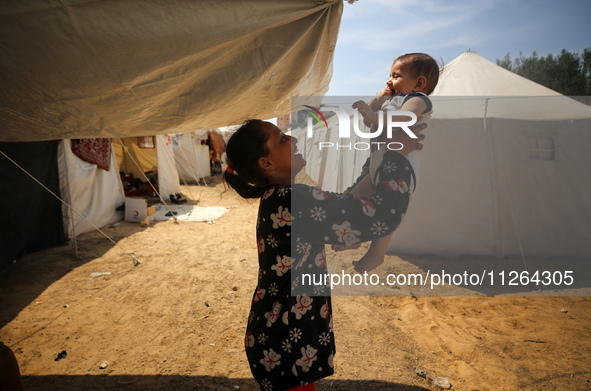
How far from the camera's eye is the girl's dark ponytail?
1.11 meters

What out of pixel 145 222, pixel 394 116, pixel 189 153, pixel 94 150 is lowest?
pixel 145 222

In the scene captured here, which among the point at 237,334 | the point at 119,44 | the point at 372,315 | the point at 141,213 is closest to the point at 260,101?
the point at 119,44

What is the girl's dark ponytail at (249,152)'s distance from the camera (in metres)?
1.11

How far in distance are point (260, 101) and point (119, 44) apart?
3.46ft

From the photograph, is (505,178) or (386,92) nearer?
(386,92)

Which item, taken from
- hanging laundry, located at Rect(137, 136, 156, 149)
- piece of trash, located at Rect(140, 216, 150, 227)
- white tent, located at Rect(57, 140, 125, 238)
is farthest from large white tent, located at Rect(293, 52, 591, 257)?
hanging laundry, located at Rect(137, 136, 156, 149)

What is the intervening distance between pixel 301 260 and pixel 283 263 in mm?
71

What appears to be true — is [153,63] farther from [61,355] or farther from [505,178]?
[505,178]

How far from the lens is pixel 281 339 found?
1120 mm

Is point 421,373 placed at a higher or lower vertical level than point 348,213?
lower

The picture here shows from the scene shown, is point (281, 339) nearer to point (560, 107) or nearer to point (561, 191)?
point (561, 191)

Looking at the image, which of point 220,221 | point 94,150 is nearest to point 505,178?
point 220,221

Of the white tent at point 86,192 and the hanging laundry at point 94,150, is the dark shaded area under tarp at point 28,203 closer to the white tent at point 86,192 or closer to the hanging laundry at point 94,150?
the white tent at point 86,192

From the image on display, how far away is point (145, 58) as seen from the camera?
117 centimetres
